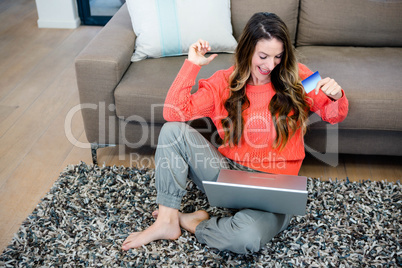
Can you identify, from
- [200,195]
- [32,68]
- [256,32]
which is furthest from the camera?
[32,68]

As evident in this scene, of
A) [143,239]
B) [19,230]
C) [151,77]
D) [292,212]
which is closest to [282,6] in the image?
[151,77]

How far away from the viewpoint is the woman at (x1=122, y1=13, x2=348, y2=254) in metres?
1.61

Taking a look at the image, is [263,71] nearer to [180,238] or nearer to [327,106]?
[327,106]

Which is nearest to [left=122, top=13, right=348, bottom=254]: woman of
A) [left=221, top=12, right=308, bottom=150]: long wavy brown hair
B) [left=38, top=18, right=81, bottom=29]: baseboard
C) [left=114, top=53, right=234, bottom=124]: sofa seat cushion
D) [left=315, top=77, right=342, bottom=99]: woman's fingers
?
[left=221, top=12, right=308, bottom=150]: long wavy brown hair

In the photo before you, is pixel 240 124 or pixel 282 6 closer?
pixel 240 124

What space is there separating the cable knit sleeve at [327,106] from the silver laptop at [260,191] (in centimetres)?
34

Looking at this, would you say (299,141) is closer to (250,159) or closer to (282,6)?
(250,159)

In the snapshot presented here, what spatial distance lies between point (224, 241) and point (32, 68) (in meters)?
2.11

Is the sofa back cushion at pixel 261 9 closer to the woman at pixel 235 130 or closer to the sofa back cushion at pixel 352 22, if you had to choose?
the sofa back cushion at pixel 352 22

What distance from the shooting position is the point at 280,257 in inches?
64.2

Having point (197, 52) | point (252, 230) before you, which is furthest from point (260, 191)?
point (197, 52)

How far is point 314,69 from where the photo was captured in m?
2.08

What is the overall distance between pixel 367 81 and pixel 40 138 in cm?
167

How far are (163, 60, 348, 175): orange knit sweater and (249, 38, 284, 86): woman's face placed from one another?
0.11 m
